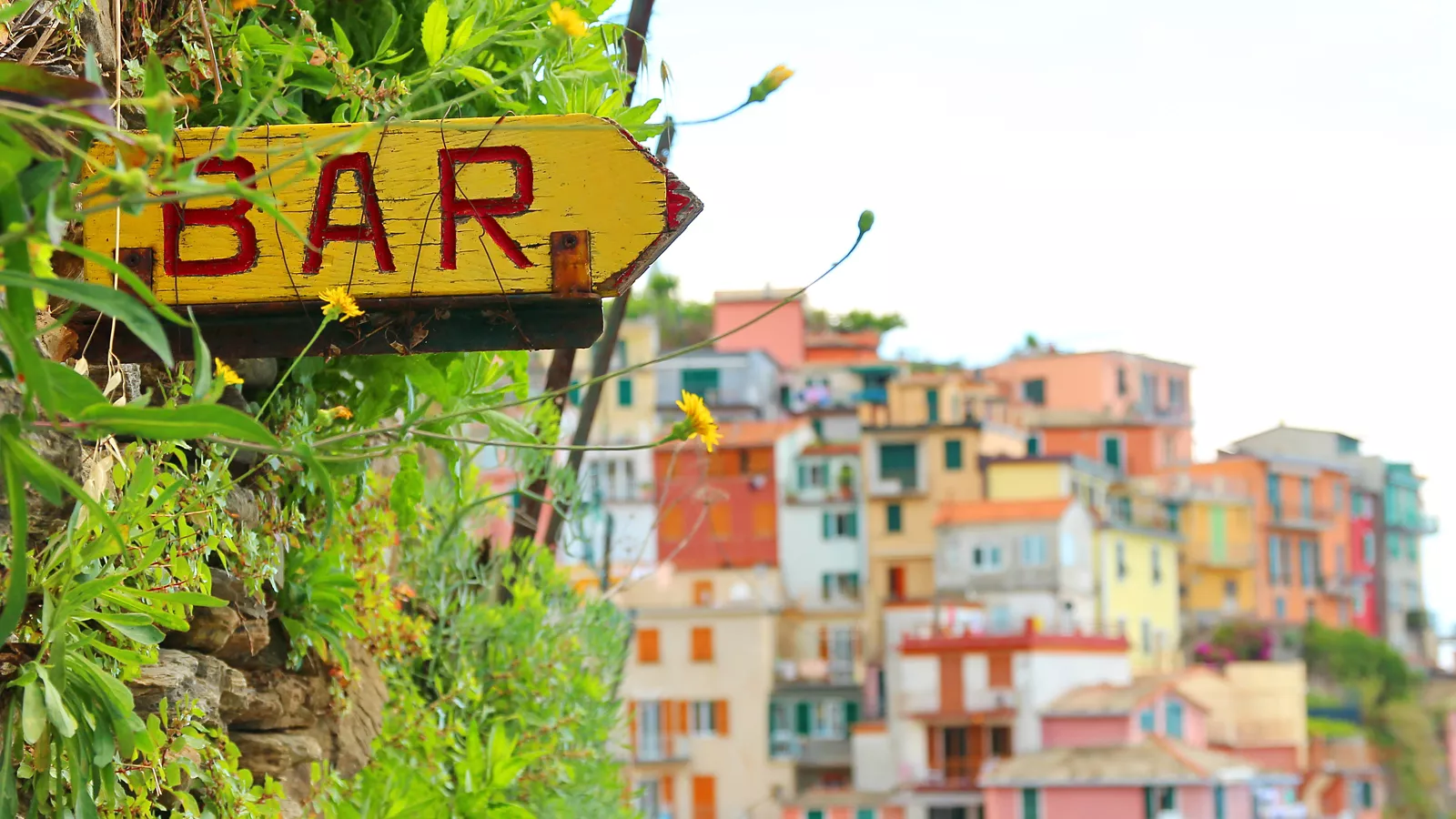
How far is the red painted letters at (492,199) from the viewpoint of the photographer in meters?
2.92

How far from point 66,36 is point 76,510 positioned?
98 cm

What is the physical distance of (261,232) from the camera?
2.99 m

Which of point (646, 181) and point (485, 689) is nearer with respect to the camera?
point (646, 181)

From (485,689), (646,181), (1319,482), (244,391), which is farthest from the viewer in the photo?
(1319,482)

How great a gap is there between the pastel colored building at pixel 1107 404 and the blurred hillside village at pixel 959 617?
6.5 inches

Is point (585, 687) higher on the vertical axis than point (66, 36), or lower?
lower

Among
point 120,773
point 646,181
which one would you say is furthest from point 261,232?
point 120,773

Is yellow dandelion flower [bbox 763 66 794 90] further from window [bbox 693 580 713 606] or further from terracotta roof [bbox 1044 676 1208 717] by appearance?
window [bbox 693 580 713 606]

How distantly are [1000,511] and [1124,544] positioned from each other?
23.5 feet

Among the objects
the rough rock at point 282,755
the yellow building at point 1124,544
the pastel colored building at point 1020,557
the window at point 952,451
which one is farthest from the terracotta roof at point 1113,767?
the rough rock at point 282,755

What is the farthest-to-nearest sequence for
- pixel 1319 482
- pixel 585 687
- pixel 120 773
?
pixel 1319 482
pixel 585 687
pixel 120 773

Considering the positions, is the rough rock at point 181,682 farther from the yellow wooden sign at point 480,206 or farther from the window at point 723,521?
the window at point 723,521

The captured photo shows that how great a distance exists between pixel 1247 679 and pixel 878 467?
15506 mm

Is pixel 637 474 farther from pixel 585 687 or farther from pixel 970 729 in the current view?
pixel 585 687
